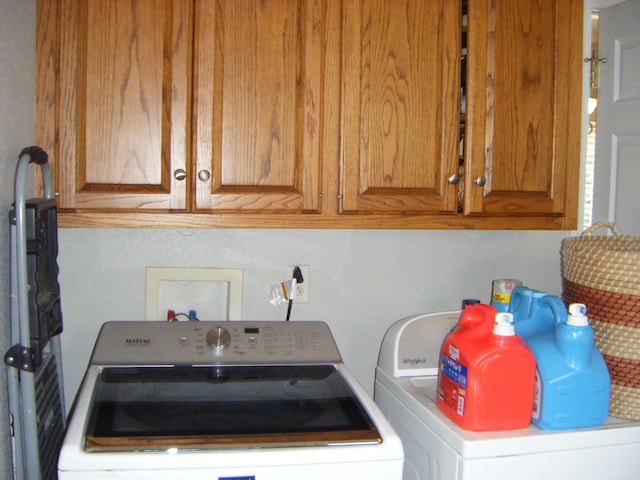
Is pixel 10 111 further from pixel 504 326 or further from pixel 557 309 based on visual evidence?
pixel 557 309

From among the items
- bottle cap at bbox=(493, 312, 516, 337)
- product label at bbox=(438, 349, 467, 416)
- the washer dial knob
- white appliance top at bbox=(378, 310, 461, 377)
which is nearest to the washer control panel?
the washer dial knob

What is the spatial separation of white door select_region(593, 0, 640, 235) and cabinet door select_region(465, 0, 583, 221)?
1.88 ft

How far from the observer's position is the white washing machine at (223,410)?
1.14 metres

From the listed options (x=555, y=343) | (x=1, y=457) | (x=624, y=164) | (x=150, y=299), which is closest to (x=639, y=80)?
(x=624, y=164)

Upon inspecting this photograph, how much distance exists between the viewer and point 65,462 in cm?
110

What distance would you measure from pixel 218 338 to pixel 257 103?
0.60 metres

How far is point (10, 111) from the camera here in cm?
136

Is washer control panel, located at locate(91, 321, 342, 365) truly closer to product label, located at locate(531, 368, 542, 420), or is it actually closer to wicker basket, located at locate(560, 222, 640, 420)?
product label, located at locate(531, 368, 542, 420)

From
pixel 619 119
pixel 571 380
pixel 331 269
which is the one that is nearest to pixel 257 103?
pixel 331 269

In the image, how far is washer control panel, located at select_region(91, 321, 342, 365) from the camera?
1522mm

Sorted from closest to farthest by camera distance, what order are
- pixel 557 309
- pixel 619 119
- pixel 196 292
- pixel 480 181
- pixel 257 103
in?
pixel 557 309 < pixel 257 103 < pixel 480 181 < pixel 196 292 < pixel 619 119

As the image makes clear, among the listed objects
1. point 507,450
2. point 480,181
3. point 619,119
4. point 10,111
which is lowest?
point 507,450

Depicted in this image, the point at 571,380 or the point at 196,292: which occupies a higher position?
the point at 196,292

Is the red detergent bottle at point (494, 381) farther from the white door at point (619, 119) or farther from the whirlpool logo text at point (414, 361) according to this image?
the white door at point (619, 119)
